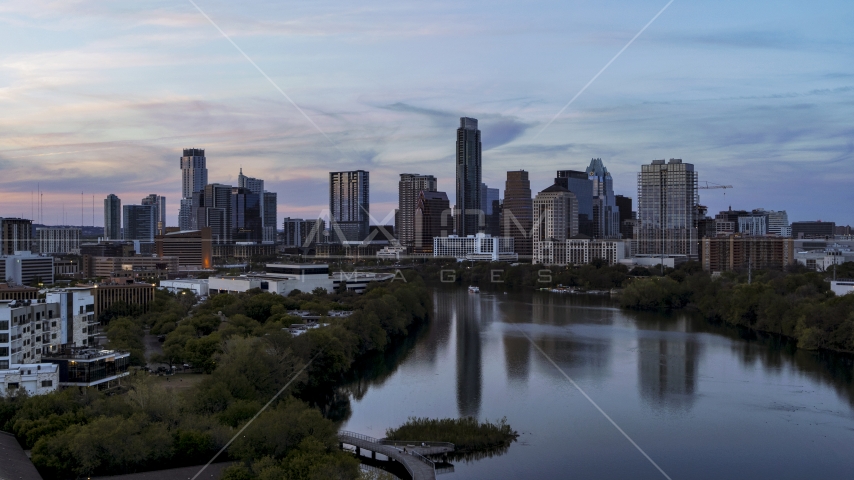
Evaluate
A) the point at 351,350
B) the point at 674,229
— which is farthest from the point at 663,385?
the point at 674,229

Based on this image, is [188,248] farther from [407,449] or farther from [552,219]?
[407,449]

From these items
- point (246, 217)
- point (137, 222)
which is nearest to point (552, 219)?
point (246, 217)

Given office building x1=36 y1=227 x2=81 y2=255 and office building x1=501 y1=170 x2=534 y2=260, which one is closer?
office building x1=36 y1=227 x2=81 y2=255

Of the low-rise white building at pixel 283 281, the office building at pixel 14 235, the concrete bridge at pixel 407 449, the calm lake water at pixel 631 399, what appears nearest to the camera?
the concrete bridge at pixel 407 449

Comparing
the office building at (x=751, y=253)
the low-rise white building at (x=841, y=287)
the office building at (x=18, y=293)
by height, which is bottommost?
the low-rise white building at (x=841, y=287)

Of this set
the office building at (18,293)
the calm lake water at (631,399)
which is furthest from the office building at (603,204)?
the office building at (18,293)

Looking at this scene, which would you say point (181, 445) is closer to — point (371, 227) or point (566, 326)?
point (566, 326)

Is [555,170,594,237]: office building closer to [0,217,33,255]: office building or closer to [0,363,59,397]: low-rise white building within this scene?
[0,217,33,255]: office building

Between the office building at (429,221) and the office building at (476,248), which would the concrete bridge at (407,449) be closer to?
the office building at (476,248)

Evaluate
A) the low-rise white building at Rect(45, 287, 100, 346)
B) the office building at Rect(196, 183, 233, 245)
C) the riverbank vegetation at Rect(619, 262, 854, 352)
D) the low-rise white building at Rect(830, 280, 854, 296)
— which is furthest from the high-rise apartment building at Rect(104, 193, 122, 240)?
the low-rise white building at Rect(830, 280, 854, 296)
